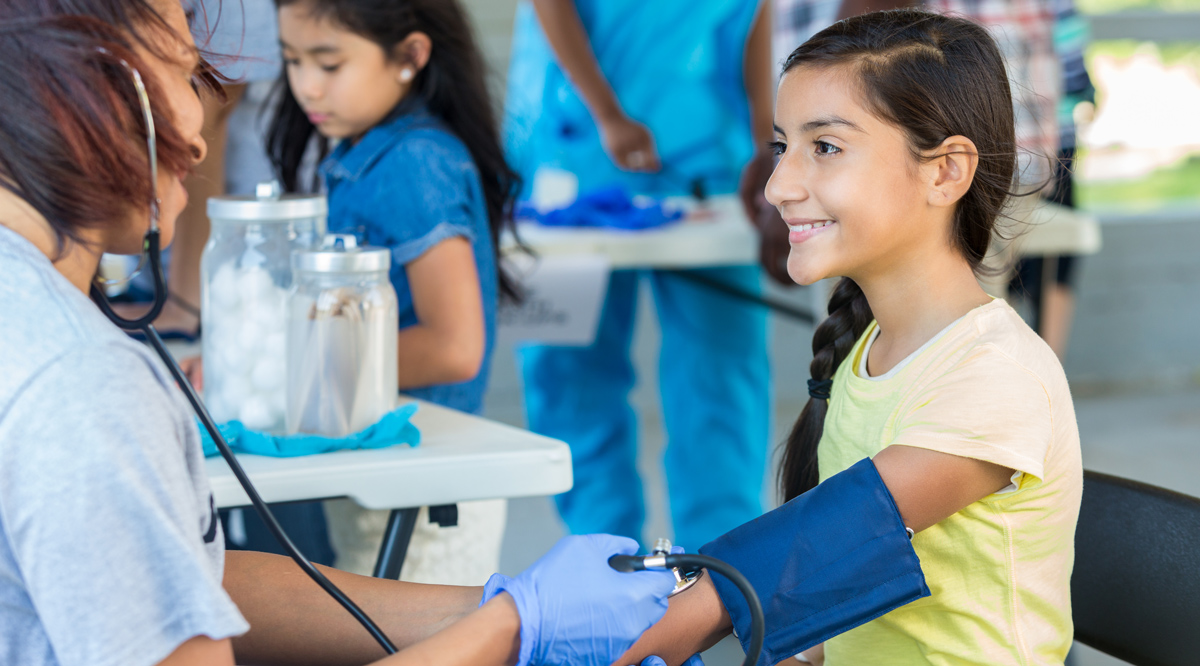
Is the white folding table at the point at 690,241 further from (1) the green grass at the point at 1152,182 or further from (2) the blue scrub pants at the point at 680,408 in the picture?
(1) the green grass at the point at 1152,182

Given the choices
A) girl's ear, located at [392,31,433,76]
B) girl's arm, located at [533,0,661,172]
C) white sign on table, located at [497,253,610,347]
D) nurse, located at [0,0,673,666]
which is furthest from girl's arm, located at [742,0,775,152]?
nurse, located at [0,0,673,666]

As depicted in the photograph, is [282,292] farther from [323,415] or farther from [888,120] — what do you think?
[888,120]

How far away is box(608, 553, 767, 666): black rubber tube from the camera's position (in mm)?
673

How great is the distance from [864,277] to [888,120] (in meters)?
0.14

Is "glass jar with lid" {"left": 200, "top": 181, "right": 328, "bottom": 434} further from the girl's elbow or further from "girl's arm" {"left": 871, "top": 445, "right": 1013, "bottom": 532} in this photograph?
"girl's arm" {"left": 871, "top": 445, "right": 1013, "bottom": 532}

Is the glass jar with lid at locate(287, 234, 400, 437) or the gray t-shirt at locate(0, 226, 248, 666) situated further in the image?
the glass jar with lid at locate(287, 234, 400, 437)

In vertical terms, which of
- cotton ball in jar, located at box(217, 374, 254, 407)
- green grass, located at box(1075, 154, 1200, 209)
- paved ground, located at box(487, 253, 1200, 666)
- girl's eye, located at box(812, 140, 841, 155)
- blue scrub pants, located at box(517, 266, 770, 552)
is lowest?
paved ground, located at box(487, 253, 1200, 666)

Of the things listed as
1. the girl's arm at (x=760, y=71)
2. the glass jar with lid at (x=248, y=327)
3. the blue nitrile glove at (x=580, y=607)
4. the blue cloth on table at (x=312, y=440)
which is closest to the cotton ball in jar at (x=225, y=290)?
the glass jar with lid at (x=248, y=327)

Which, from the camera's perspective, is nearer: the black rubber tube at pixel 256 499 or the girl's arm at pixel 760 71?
the black rubber tube at pixel 256 499

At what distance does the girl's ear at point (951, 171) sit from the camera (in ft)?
2.83

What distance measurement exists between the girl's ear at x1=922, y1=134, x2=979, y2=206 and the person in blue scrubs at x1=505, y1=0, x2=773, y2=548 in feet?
4.11

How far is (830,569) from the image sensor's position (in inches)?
29.5

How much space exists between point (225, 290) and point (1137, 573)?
0.88 meters

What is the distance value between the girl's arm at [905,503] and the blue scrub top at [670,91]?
1.59 m
